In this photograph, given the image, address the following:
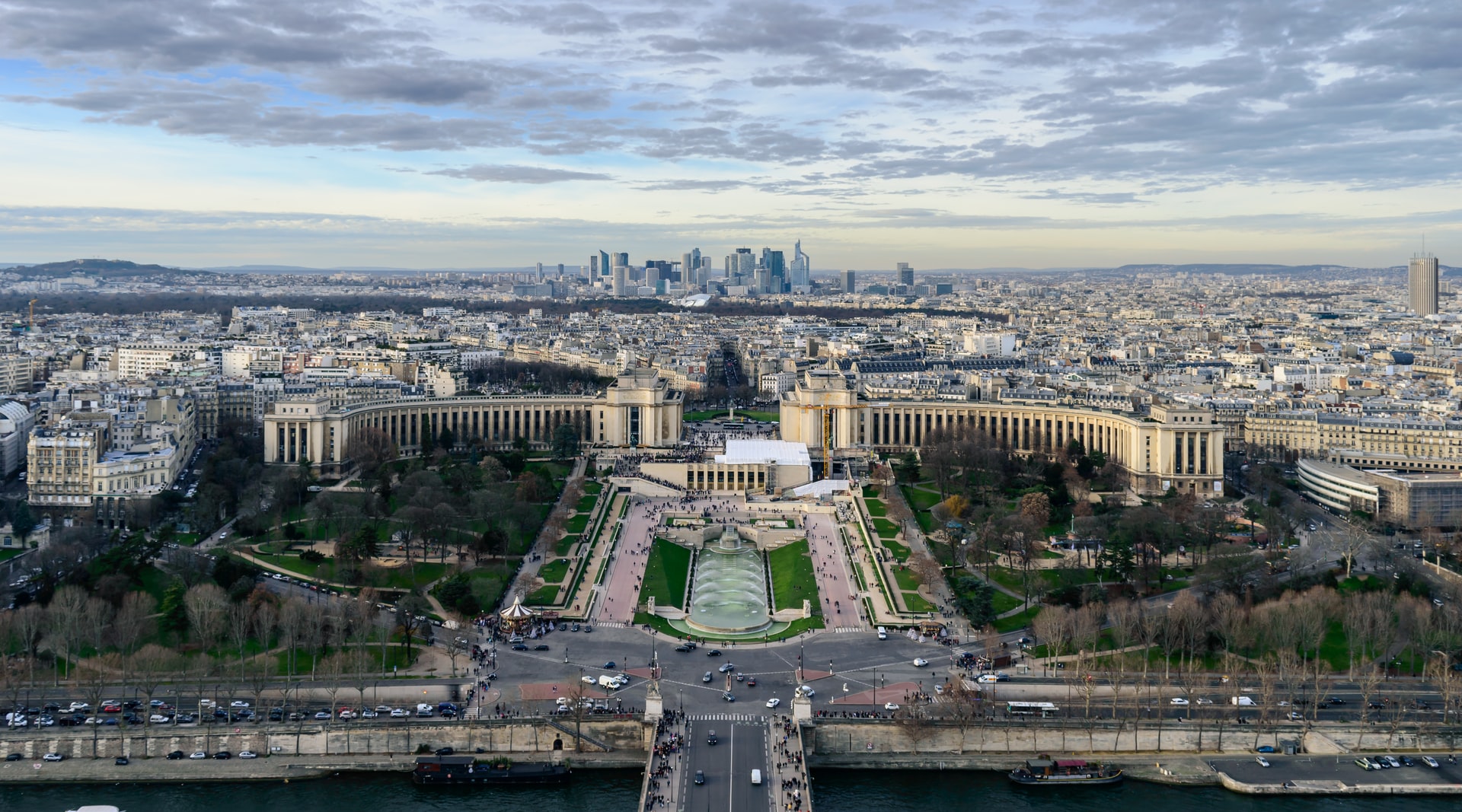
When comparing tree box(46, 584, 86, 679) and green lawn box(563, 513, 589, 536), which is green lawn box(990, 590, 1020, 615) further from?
tree box(46, 584, 86, 679)

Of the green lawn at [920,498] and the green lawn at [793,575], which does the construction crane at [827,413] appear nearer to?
the green lawn at [920,498]

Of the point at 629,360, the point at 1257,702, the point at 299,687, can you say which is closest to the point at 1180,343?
the point at 629,360

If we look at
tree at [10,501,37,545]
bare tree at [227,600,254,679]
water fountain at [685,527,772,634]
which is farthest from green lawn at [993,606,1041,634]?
tree at [10,501,37,545]

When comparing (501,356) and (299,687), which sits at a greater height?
(501,356)

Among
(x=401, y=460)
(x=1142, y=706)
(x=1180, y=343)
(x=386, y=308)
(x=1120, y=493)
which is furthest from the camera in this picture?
(x=386, y=308)

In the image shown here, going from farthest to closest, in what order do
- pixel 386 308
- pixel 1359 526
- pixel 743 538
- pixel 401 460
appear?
pixel 386 308 < pixel 401 460 < pixel 743 538 < pixel 1359 526

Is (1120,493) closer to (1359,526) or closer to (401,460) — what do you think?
(1359,526)
